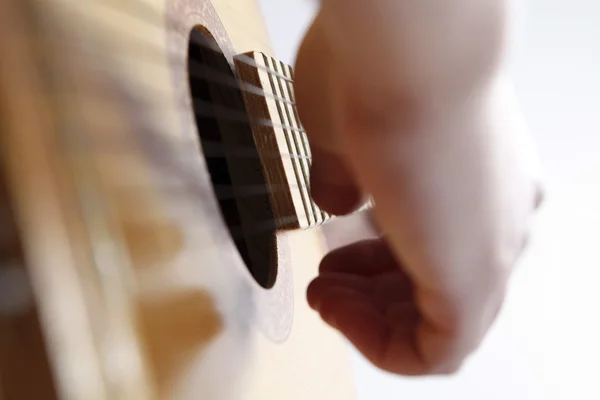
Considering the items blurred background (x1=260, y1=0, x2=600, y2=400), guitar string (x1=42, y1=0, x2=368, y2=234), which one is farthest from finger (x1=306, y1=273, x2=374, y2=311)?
blurred background (x1=260, y1=0, x2=600, y2=400)

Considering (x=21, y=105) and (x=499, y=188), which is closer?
(x=21, y=105)

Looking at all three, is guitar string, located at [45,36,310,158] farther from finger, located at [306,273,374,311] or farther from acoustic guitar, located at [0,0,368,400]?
finger, located at [306,273,374,311]

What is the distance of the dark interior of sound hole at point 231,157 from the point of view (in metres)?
0.46

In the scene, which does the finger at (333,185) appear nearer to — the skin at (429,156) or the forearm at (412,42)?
the skin at (429,156)

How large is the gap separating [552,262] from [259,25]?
3.10 feet

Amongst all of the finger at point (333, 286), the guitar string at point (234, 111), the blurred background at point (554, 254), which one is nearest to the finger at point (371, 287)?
the finger at point (333, 286)

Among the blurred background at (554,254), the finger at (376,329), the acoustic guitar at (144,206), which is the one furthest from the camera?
the blurred background at (554,254)

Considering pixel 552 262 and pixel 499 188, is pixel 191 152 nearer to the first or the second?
pixel 499 188

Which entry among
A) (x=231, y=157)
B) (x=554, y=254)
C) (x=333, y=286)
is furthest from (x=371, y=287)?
(x=554, y=254)

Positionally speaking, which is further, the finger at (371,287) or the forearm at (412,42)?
the finger at (371,287)

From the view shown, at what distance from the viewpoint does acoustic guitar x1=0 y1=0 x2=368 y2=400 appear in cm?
20

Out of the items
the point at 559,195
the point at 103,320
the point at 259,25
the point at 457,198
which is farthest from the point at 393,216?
→ the point at 559,195

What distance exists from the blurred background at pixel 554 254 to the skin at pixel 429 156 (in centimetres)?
92

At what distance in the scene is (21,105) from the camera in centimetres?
21
